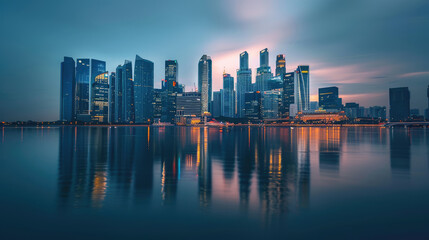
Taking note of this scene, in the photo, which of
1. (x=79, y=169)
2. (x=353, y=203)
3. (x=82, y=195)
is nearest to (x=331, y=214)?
(x=353, y=203)

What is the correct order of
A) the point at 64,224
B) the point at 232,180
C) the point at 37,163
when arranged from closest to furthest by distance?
the point at 64,224
the point at 232,180
the point at 37,163

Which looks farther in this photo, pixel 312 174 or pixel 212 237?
pixel 312 174

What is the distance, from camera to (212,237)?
9.77 m

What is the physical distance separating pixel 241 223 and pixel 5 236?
9.85 metres

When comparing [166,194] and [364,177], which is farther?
[364,177]

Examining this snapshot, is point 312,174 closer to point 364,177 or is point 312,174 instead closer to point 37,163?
point 364,177

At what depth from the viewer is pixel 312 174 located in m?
21.6

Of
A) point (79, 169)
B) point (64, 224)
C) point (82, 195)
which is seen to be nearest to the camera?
point (64, 224)

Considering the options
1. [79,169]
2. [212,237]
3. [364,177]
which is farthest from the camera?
A: [79,169]

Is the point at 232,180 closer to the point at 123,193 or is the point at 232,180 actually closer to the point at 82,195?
the point at 123,193

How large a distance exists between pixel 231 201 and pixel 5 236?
10.5 meters

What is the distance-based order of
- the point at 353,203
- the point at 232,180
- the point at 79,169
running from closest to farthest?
the point at 353,203 < the point at 232,180 < the point at 79,169

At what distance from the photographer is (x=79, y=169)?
2380 cm

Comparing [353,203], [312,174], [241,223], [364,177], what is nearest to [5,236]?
[241,223]
